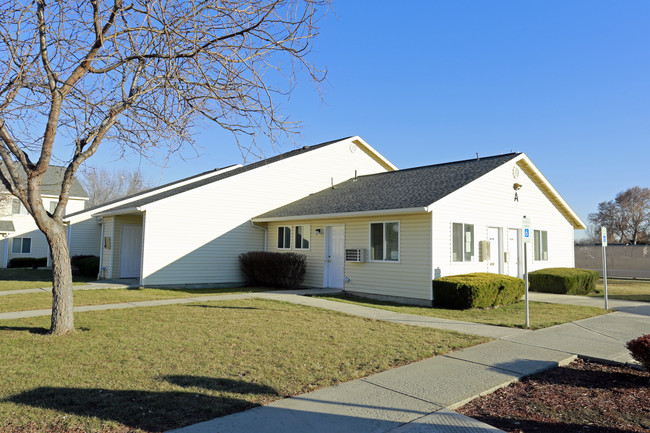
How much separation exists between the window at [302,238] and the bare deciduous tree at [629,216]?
46682mm

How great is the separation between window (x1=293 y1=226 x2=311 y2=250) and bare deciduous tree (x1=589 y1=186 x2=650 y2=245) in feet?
153

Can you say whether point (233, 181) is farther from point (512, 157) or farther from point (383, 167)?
point (512, 157)

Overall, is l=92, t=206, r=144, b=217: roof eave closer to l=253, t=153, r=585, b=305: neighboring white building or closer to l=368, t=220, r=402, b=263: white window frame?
l=253, t=153, r=585, b=305: neighboring white building

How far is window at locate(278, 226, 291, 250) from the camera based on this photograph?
18.0 m

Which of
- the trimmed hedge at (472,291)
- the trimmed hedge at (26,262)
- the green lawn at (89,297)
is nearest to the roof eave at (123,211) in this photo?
the green lawn at (89,297)

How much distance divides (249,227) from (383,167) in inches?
334

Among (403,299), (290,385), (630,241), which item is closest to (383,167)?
(403,299)

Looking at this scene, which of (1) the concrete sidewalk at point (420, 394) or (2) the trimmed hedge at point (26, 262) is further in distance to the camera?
(2) the trimmed hedge at point (26, 262)

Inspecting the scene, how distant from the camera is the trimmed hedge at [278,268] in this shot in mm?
16391

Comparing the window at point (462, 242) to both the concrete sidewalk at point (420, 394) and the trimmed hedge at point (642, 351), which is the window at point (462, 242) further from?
the trimmed hedge at point (642, 351)

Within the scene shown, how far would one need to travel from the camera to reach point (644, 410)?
4656 millimetres

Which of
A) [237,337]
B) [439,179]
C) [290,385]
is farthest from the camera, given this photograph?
[439,179]

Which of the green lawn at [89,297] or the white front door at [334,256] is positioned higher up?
the white front door at [334,256]

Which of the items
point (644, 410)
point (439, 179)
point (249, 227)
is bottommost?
point (644, 410)
